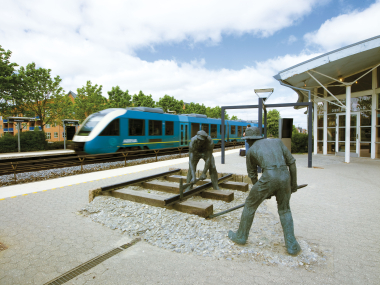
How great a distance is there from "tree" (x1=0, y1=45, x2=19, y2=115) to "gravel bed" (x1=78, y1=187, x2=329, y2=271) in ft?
72.9

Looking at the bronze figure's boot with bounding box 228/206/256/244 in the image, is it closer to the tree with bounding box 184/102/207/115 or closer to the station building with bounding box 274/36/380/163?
the station building with bounding box 274/36/380/163

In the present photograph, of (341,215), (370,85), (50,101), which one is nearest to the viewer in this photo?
(341,215)

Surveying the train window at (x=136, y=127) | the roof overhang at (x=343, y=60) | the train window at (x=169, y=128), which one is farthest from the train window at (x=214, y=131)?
the roof overhang at (x=343, y=60)

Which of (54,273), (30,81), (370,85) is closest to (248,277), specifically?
(54,273)

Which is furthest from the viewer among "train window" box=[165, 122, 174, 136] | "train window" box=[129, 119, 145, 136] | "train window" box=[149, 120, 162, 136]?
"train window" box=[165, 122, 174, 136]

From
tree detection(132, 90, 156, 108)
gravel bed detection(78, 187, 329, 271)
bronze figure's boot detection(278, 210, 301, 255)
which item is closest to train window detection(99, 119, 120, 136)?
gravel bed detection(78, 187, 329, 271)

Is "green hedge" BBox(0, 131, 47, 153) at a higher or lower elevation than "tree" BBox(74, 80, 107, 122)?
lower

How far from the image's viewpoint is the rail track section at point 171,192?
404 centimetres

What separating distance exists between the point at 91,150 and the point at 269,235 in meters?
9.81

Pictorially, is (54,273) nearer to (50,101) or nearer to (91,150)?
(91,150)

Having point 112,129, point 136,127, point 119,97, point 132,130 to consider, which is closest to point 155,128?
point 136,127

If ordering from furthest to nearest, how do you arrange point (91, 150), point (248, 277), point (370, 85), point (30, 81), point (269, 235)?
point (30, 81) < point (370, 85) < point (91, 150) < point (269, 235) < point (248, 277)

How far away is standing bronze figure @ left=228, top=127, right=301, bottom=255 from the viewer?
2734mm

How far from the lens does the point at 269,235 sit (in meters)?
3.31
